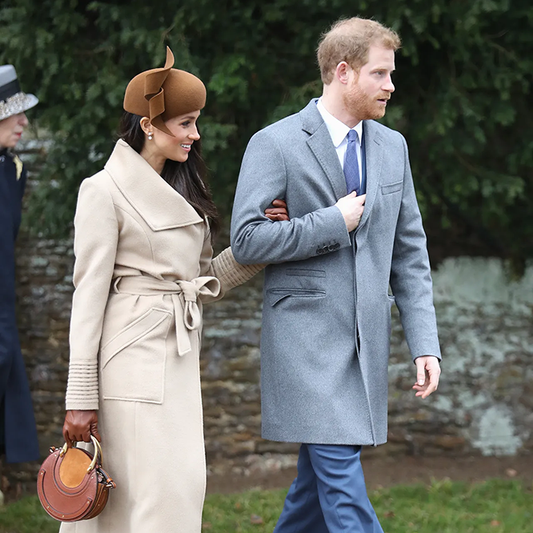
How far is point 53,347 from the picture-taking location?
623 centimetres

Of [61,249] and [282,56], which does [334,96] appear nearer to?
[282,56]

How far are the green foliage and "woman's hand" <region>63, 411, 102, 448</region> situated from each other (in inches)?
99.5

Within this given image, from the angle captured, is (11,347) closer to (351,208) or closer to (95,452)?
(95,452)

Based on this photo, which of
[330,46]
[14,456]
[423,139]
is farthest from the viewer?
[423,139]

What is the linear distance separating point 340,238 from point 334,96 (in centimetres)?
56

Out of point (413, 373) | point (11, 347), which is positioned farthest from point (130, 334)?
point (413, 373)

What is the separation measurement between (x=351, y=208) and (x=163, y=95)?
2.51 feet

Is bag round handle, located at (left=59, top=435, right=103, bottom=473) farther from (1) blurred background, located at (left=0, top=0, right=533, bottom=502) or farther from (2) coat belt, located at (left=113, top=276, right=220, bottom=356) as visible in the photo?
(1) blurred background, located at (left=0, top=0, right=533, bottom=502)

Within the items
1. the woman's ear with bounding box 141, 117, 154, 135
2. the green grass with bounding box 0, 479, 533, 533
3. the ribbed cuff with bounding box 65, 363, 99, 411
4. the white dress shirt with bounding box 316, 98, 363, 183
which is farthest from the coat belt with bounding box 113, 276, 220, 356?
the green grass with bounding box 0, 479, 533, 533

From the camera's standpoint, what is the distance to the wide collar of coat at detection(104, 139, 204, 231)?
3074 millimetres

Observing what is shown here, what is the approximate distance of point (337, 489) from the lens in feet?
10.1

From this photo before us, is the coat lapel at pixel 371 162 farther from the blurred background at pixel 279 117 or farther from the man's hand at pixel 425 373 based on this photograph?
the blurred background at pixel 279 117

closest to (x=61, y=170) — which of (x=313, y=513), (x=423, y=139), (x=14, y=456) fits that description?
(x=14, y=456)

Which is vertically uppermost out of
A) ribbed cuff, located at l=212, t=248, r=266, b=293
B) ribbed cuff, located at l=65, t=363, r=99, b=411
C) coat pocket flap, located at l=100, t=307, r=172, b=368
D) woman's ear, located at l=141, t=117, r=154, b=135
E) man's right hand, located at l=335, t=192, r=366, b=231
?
woman's ear, located at l=141, t=117, r=154, b=135
